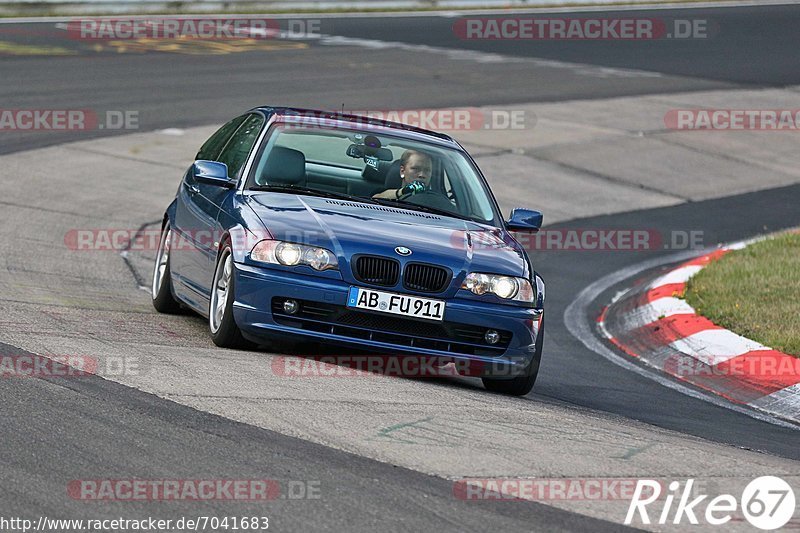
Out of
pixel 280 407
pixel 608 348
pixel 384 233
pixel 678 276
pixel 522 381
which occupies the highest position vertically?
pixel 384 233

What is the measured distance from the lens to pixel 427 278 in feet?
26.1

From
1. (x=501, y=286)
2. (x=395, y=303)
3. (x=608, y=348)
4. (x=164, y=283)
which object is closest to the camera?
(x=395, y=303)

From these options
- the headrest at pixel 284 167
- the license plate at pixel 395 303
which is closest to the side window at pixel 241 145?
the headrest at pixel 284 167

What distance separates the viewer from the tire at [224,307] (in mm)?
8062

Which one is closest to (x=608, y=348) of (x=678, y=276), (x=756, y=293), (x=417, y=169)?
(x=756, y=293)

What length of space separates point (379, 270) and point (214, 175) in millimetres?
1513

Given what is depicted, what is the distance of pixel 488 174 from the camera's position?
59.5 feet

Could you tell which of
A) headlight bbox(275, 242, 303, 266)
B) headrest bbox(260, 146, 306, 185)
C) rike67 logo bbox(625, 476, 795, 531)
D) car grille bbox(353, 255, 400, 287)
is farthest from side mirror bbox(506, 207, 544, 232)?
rike67 logo bbox(625, 476, 795, 531)

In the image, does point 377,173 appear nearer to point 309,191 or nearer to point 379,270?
point 309,191

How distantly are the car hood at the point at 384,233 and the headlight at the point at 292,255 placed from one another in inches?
1.4

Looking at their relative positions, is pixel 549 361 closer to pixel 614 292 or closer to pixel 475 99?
pixel 614 292

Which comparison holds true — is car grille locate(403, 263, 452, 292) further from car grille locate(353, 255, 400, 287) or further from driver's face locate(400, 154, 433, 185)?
driver's face locate(400, 154, 433, 185)

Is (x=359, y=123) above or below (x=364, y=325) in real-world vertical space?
above

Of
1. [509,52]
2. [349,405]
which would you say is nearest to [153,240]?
[349,405]
